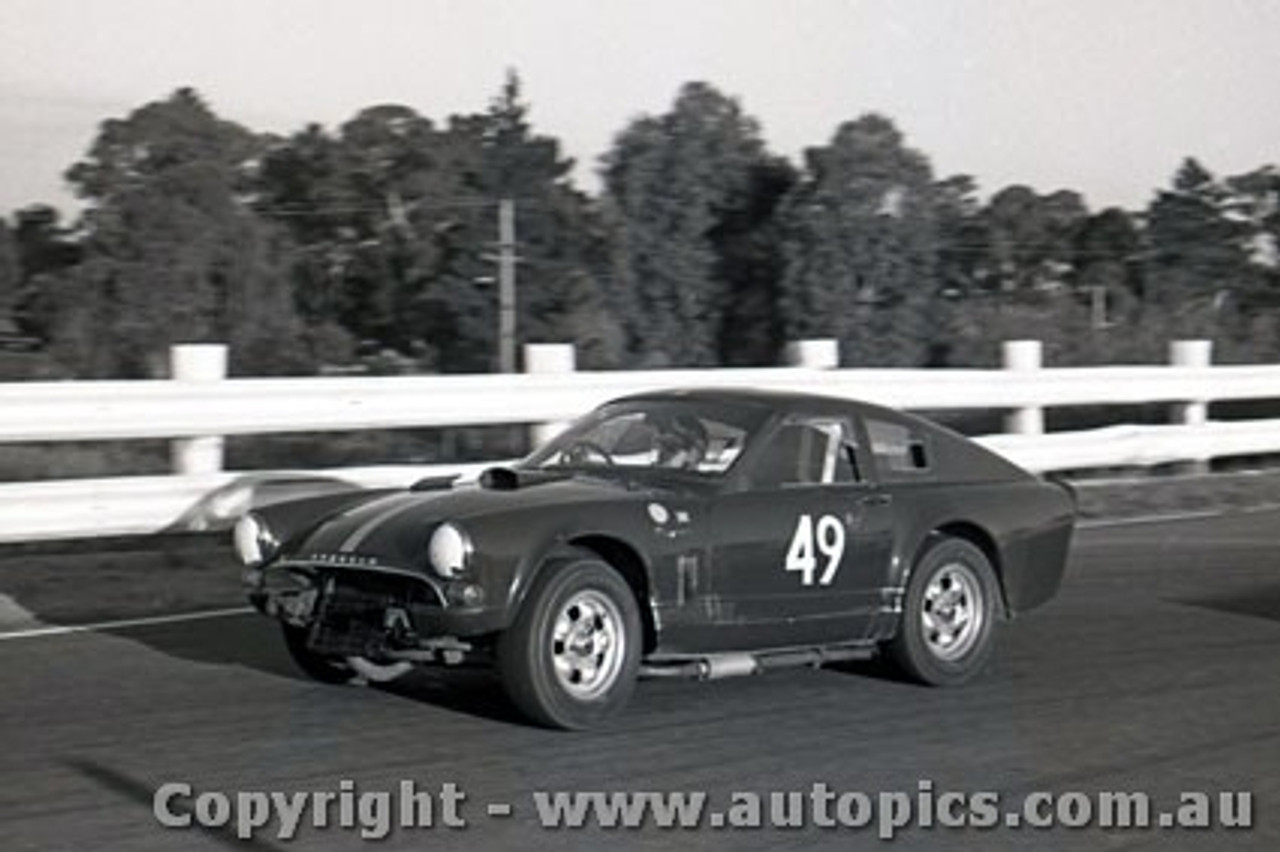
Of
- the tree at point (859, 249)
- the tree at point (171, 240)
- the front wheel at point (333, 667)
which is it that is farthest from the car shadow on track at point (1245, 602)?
the tree at point (859, 249)

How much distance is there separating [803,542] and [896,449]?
34.5 inches

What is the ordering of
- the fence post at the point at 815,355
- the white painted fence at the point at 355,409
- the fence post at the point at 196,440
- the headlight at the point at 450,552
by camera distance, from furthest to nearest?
the fence post at the point at 815,355, the fence post at the point at 196,440, the white painted fence at the point at 355,409, the headlight at the point at 450,552

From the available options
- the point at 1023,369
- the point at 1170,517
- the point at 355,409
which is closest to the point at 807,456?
the point at 355,409

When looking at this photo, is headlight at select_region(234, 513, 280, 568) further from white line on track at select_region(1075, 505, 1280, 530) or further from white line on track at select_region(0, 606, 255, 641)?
white line on track at select_region(1075, 505, 1280, 530)

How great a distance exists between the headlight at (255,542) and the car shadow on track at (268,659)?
0.62m

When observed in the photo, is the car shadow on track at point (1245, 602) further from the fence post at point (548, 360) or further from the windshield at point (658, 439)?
the fence post at point (548, 360)

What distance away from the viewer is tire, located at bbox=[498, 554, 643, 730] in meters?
7.02

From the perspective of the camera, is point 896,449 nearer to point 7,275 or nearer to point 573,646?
point 573,646

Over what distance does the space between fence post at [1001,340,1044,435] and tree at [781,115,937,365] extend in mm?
51360

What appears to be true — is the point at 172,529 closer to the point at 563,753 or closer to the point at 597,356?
the point at 563,753

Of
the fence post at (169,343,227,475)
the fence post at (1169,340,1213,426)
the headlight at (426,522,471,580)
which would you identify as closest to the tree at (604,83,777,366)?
the fence post at (1169,340,1213,426)

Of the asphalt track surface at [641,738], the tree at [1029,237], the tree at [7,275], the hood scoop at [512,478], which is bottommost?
the asphalt track surface at [641,738]

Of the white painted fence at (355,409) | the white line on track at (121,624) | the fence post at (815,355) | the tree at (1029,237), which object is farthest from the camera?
the tree at (1029,237)

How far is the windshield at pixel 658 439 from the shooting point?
7984 mm
